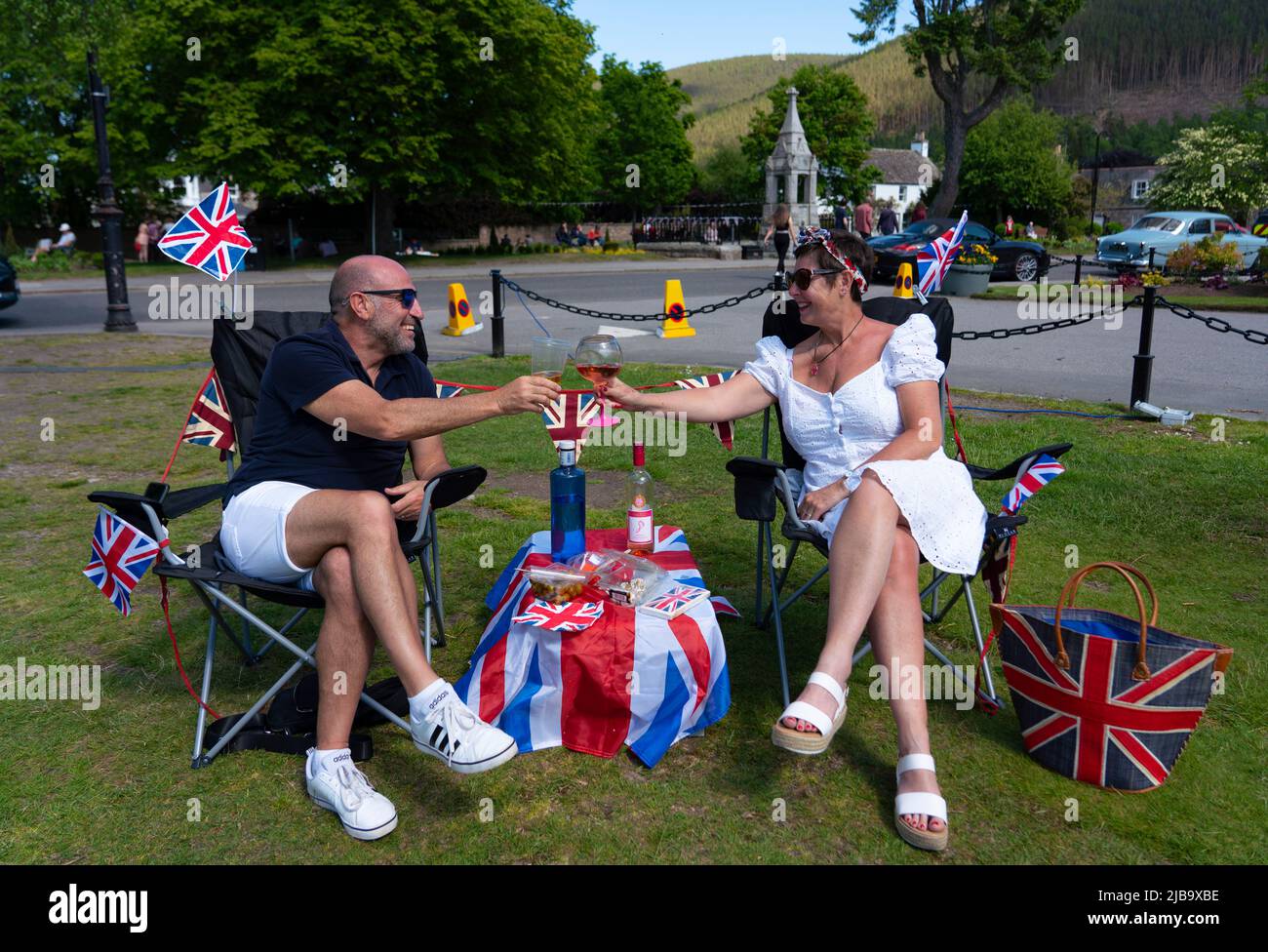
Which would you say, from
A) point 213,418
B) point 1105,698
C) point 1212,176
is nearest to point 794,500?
point 1105,698

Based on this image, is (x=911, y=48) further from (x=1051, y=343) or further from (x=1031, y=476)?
(x=1031, y=476)

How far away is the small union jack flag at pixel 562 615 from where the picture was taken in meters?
3.26

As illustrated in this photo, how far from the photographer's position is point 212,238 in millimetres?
4562

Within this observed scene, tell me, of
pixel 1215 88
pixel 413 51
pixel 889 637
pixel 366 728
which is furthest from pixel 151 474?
pixel 1215 88

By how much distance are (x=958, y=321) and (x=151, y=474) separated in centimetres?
1108

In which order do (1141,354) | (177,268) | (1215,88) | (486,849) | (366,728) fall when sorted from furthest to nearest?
1. (1215,88)
2. (177,268)
3. (1141,354)
4. (366,728)
5. (486,849)

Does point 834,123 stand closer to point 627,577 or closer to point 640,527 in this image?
point 640,527

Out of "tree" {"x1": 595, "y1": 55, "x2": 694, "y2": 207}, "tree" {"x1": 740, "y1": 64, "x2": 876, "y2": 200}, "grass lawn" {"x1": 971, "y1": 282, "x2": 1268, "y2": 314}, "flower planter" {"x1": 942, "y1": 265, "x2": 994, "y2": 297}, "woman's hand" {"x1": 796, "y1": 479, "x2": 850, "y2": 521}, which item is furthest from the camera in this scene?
"tree" {"x1": 740, "y1": 64, "x2": 876, "y2": 200}

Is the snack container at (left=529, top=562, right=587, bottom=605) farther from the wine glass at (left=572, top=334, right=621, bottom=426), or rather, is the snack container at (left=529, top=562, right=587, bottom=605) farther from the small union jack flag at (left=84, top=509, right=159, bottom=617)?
the small union jack flag at (left=84, top=509, right=159, bottom=617)

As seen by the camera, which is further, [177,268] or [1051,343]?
[177,268]

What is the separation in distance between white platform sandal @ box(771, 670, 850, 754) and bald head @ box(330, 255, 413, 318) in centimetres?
187

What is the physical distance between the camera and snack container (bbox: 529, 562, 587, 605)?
11.3 feet

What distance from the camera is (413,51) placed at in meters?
28.8

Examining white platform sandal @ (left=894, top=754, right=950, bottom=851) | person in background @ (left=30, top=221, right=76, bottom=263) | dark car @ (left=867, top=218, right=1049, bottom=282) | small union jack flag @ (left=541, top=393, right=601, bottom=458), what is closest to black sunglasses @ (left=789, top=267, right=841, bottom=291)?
small union jack flag @ (left=541, top=393, right=601, bottom=458)
